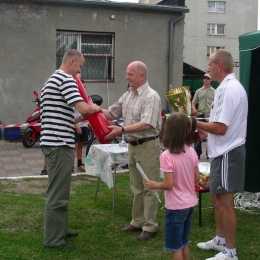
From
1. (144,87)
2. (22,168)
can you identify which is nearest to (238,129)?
(144,87)

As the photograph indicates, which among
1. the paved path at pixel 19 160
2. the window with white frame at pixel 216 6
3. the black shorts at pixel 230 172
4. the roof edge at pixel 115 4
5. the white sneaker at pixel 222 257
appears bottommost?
the paved path at pixel 19 160

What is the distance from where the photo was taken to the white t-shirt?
14.0ft

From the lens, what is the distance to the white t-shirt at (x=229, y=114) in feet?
14.0

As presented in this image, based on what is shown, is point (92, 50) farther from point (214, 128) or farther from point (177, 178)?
point (177, 178)

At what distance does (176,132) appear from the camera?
380 centimetres

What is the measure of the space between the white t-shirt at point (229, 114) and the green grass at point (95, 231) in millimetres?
1156

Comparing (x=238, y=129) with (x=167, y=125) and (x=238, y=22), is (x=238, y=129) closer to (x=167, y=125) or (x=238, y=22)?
(x=167, y=125)

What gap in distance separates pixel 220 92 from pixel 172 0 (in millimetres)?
11683

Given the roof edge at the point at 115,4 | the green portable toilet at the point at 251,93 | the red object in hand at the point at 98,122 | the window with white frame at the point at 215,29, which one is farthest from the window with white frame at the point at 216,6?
the red object in hand at the point at 98,122

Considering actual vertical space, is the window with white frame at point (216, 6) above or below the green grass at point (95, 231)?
above

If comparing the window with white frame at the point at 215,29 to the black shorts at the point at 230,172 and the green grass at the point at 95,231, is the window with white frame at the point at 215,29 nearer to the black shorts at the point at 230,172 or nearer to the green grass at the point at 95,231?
the green grass at the point at 95,231

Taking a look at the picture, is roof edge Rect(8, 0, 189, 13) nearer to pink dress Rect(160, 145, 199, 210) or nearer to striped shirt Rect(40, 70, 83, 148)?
striped shirt Rect(40, 70, 83, 148)

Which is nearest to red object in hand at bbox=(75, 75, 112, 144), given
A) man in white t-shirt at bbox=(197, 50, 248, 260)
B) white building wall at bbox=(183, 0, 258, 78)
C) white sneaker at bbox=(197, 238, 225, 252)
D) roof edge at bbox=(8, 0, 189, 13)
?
man in white t-shirt at bbox=(197, 50, 248, 260)

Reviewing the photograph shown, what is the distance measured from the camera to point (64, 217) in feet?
16.1
